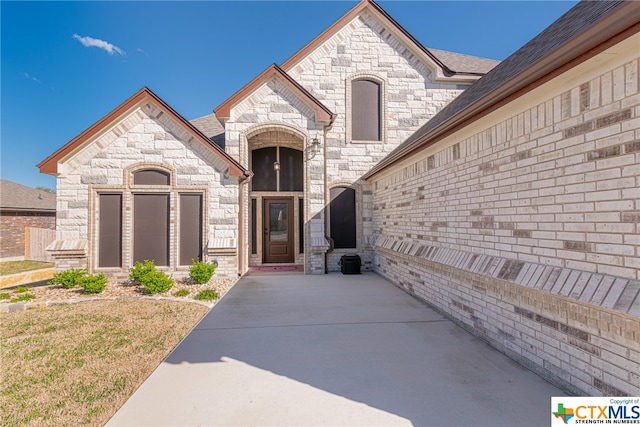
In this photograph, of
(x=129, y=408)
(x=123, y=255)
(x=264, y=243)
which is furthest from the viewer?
(x=264, y=243)

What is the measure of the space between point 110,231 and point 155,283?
2.77 metres

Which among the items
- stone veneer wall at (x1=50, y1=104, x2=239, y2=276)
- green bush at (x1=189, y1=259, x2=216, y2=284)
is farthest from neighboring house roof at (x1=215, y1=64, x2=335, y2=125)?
green bush at (x1=189, y1=259, x2=216, y2=284)

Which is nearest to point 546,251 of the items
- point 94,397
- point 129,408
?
point 129,408

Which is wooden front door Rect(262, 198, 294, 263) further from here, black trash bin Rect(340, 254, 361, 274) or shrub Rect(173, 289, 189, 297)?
shrub Rect(173, 289, 189, 297)

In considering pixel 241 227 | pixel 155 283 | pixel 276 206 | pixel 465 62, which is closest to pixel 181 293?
pixel 155 283

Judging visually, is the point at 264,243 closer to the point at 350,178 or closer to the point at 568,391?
the point at 350,178

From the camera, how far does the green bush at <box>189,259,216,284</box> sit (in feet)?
26.7

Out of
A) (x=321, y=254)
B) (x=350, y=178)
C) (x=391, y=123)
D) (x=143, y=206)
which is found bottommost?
(x=321, y=254)

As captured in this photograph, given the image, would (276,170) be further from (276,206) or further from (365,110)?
(365,110)

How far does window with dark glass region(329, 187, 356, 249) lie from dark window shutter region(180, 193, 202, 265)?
4.52m

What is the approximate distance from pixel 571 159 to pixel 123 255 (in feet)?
34.4

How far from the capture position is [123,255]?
28.2 feet

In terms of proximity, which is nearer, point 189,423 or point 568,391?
point 189,423

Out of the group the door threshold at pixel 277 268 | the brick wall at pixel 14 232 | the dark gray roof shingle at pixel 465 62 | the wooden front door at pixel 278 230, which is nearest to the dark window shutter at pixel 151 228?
the door threshold at pixel 277 268
